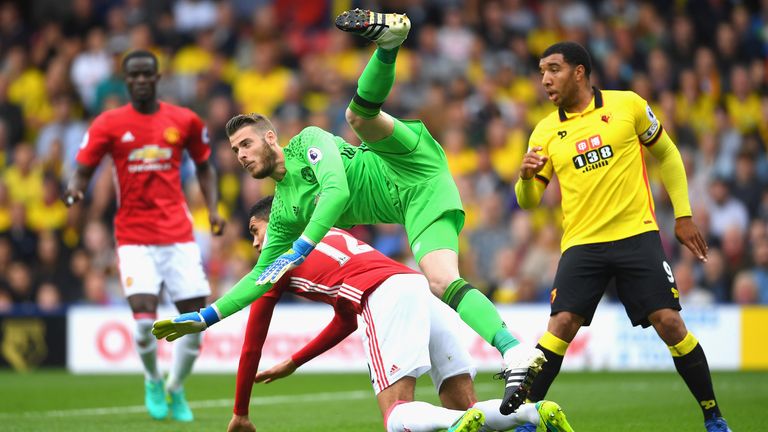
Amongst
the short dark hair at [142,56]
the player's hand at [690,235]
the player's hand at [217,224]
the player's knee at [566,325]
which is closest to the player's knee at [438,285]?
the player's knee at [566,325]

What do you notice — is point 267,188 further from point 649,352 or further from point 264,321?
point 264,321

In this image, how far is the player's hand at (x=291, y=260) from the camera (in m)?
6.80

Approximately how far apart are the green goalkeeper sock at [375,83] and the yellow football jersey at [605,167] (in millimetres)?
1240

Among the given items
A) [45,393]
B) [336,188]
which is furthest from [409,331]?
[45,393]

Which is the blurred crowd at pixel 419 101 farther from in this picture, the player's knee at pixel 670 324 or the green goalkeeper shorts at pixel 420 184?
the green goalkeeper shorts at pixel 420 184

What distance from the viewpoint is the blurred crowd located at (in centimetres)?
1681

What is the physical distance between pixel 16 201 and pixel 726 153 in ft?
34.6

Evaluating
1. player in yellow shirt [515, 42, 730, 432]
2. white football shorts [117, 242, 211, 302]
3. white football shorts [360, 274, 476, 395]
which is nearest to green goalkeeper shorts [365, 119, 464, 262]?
white football shorts [360, 274, 476, 395]

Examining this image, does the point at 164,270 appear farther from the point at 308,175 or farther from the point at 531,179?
the point at 531,179

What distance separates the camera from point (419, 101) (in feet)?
61.5

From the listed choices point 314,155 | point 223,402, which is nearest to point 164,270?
point 223,402

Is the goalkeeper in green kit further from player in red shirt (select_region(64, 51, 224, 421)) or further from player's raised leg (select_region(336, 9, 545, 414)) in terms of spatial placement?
player in red shirt (select_region(64, 51, 224, 421))

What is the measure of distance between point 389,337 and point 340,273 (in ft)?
2.08

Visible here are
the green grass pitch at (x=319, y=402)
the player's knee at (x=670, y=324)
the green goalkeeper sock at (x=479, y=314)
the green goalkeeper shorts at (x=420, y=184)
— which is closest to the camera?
the green goalkeeper sock at (x=479, y=314)
